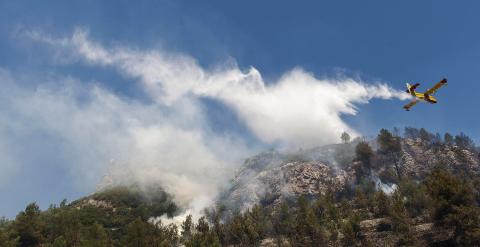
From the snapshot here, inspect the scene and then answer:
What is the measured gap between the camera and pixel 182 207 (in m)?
176

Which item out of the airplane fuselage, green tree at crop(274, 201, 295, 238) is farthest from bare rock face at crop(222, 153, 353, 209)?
the airplane fuselage

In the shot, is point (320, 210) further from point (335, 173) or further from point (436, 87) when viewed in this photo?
point (335, 173)

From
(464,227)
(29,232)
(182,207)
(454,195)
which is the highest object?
(182,207)

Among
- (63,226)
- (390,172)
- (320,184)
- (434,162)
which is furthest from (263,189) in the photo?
(63,226)

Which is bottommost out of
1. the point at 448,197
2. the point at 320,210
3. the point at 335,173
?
the point at 448,197

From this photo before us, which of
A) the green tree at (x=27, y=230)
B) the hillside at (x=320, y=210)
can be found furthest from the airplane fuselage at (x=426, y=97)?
the green tree at (x=27, y=230)

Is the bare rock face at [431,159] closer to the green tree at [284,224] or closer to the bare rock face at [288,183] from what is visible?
the bare rock face at [288,183]

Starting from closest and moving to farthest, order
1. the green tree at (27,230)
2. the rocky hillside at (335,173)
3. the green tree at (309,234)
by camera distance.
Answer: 1. the green tree at (309,234)
2. the green tree at (27,230)
3. the rocky hillside at (335,173)

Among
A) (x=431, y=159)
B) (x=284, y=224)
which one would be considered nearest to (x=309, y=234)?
(x=284, y=224)

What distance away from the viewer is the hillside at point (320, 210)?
183 feet

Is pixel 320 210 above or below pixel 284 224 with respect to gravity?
above

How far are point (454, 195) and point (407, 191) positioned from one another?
42034mm

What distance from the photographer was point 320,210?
94.6m

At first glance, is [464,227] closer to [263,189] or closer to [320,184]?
[320,184]
